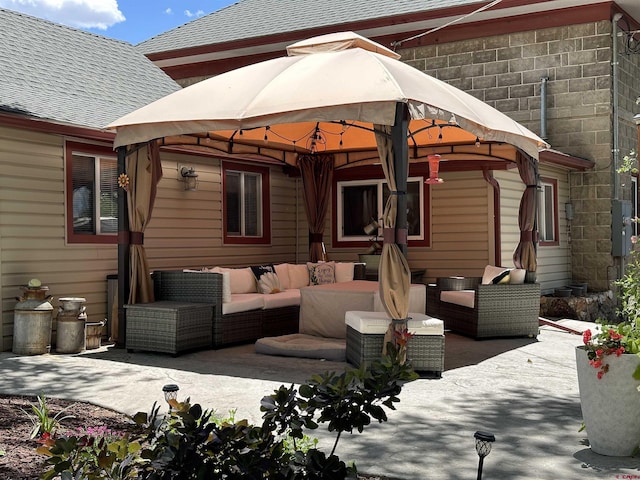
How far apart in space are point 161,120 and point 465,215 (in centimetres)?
615

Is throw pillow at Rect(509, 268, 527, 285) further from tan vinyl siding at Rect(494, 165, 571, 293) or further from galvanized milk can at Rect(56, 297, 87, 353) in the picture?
galvanized milk can at Rect(56, 297, 87, 353)

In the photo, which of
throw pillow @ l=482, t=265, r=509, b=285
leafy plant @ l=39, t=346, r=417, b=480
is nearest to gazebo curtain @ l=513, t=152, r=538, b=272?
throw pillow @ l=482, t=265, r=509, b=285

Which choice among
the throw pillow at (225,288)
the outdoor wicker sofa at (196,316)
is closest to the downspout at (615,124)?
the outdoor wicker sofa at (196,316)

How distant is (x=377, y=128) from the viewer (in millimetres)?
6930

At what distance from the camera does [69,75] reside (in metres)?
10.2

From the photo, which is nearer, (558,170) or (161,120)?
(161,120)

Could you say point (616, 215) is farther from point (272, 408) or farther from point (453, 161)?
point (272, 408)

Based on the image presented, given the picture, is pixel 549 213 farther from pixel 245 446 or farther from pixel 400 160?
pixel 245 446

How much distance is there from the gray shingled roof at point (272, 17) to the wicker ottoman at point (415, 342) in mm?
Result: 8552

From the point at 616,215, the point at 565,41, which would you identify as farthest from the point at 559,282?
the point at 565,41

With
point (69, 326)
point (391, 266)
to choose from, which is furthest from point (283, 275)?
point (391, 266)

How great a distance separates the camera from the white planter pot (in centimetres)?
415

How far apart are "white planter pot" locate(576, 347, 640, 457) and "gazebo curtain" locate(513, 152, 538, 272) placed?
5748 millimetres

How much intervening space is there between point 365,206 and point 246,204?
222 cm
